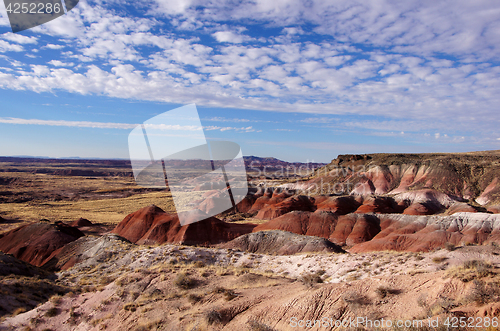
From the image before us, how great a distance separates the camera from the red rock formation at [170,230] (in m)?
36.5

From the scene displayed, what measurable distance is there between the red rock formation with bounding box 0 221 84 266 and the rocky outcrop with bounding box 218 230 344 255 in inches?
732

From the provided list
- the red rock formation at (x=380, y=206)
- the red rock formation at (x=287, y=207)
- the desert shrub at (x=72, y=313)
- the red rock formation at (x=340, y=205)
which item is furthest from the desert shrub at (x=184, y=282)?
the red rock formation at (x=287, y=207)

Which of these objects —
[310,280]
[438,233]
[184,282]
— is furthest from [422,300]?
[438,233]

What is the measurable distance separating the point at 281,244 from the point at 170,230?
15972 millimetres

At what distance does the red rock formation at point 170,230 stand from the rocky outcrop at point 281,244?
5.78 meters

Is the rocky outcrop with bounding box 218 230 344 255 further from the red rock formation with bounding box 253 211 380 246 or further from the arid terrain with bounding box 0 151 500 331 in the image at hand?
the red rock formation with bounding box 253 211 380 246

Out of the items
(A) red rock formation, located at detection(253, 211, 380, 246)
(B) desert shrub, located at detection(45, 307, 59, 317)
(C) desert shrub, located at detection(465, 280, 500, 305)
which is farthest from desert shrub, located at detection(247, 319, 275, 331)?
(A) red rock formation, located at detection(253, 211, 380, 246)

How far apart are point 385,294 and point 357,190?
74923 millimetres

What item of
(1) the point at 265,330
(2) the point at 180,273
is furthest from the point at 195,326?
(2) the point at 180,273

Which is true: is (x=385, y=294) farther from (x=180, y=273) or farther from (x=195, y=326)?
(x=180, y=273)

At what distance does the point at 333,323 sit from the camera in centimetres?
772

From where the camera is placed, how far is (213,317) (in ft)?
29.8

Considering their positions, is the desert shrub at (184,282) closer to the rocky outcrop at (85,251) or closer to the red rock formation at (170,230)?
Result: the rocky outcrop at (85,251)

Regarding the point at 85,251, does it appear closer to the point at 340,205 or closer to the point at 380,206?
the point at 340,205
